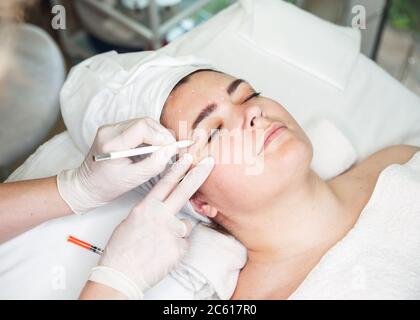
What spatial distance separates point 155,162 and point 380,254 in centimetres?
61

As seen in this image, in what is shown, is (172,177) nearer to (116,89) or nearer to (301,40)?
(116,89)

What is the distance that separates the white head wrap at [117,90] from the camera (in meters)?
1.29

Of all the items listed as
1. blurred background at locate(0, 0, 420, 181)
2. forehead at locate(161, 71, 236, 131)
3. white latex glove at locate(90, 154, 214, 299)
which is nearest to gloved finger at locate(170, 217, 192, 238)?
white latex glove at locate(90, 154, 214, 299)

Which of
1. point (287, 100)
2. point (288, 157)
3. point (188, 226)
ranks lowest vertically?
point (188, 226)

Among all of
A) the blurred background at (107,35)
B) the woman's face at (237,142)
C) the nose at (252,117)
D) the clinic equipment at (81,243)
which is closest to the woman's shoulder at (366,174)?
the woman's face at (237,142)

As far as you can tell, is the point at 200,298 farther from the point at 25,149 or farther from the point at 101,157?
the point at 25,149

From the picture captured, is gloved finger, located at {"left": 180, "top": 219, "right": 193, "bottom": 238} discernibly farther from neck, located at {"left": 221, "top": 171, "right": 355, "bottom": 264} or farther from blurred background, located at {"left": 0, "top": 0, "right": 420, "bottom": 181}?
blurred background, located at {"left": 0, "top": 0, "right": 420, "bottom": 181}

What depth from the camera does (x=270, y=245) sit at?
125 centimetres

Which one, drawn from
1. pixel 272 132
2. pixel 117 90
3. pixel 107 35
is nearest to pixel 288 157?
pixel 272 132

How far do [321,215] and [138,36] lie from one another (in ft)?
5.27

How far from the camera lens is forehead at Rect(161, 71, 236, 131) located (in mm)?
1181

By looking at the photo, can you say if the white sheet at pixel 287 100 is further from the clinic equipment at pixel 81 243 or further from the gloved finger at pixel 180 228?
the gloved finger at pixel 180 228

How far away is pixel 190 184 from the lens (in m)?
1.13
